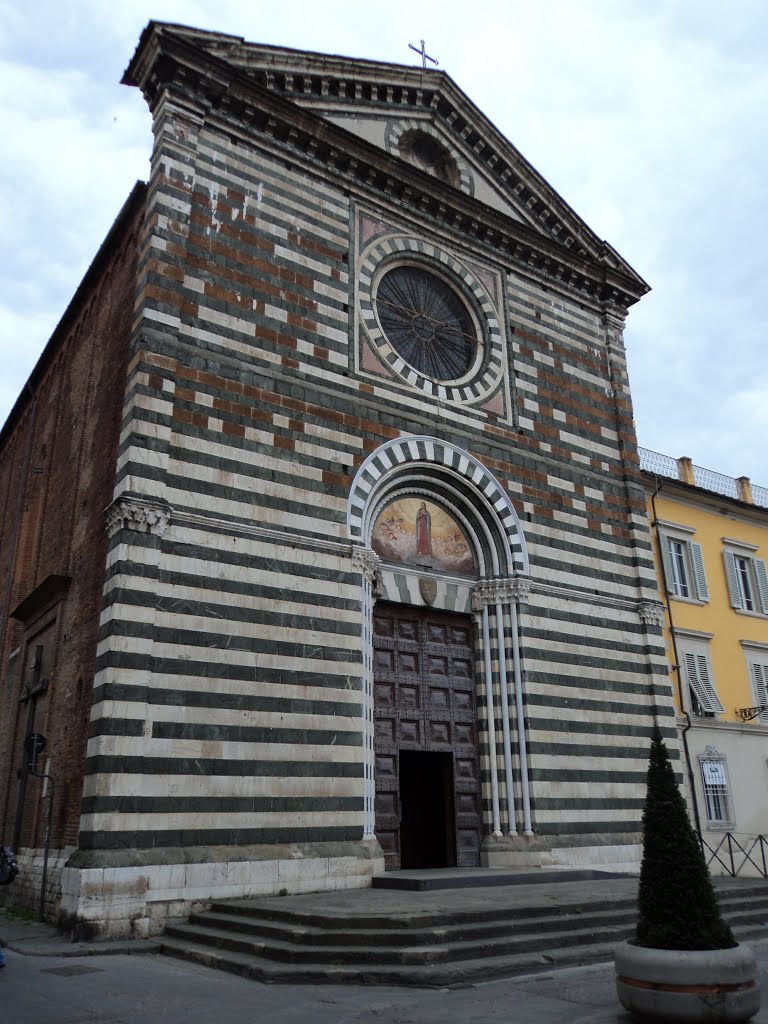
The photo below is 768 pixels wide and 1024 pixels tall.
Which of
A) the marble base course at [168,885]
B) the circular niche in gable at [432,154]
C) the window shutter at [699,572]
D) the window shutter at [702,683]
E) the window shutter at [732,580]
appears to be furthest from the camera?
the window shutter at [732,580]

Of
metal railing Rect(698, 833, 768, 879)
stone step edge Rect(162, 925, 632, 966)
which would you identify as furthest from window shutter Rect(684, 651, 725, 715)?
stone step edge Rect(162, 925, 632, 966)

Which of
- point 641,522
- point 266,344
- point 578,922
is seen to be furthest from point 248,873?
point 641,522

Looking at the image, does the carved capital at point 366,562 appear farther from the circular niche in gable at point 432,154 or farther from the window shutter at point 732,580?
the window shutter at point 732,580

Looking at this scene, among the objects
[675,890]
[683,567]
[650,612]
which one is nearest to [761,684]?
[683,567]

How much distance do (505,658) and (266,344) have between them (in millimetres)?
6776

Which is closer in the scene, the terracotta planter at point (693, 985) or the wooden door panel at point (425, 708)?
the terracotta planter at point (693, 985)

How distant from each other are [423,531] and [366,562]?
79.9 inches

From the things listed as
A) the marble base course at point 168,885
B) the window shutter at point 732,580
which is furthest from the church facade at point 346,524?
the window shutter at point 732,580

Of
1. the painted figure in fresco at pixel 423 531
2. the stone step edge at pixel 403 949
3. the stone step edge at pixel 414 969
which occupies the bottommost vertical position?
the stone step edge at pixel 414 969

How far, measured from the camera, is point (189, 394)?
1338cm

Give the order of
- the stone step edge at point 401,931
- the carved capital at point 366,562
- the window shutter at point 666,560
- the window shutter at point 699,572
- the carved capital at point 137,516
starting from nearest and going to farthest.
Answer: the stone step edge at point 401,931 < the carved capital at point 137,516 < the carved capital at point 366,562 < the window shutter at point 666,560 < the window shutter at point 699,572

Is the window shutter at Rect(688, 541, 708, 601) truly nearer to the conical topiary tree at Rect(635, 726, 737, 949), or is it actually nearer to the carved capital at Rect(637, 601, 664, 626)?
the carved capital at Rect(637, 601, 664, 626)

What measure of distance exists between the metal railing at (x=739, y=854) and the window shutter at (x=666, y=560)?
5.67 meters

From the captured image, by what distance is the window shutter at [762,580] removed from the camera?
77.0 feet
